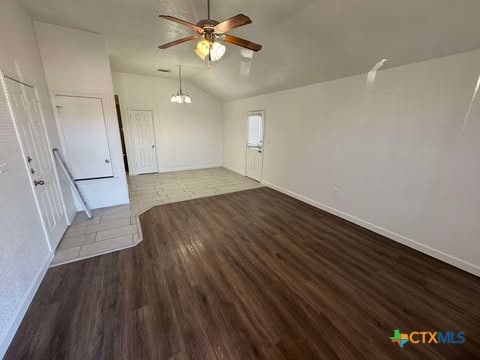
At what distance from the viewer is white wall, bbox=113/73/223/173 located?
6.14 metres

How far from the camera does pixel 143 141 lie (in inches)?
260

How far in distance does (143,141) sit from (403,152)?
6.72 meters

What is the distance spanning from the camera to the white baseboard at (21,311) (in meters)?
1.48

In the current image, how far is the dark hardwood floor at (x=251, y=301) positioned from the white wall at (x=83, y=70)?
1.92 meters

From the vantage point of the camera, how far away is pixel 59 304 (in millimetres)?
1886

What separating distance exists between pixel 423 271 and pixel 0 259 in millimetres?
4110

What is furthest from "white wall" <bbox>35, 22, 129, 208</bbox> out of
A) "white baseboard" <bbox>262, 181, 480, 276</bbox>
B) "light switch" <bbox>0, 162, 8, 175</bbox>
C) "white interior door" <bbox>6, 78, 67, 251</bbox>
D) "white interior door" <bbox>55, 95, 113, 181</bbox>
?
"white baseboard" <bbox>262, 181, 480, 276</bbox>

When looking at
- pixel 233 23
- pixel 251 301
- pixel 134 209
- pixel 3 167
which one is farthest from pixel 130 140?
pixel 251 301

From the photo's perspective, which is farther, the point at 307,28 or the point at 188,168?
the point at 188,168

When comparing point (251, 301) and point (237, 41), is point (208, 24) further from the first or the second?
point (251, 301)

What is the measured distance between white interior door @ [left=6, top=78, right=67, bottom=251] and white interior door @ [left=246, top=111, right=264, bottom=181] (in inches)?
173

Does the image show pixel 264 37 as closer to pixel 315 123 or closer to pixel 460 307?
pixel 315 123

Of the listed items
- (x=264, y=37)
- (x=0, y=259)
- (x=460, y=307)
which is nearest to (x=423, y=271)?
(x=460, y=307)

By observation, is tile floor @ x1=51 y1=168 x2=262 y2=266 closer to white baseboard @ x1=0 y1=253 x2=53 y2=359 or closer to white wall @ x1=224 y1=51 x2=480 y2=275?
white baseboard @ x1=0 y1=253 x2=53 y2=359
